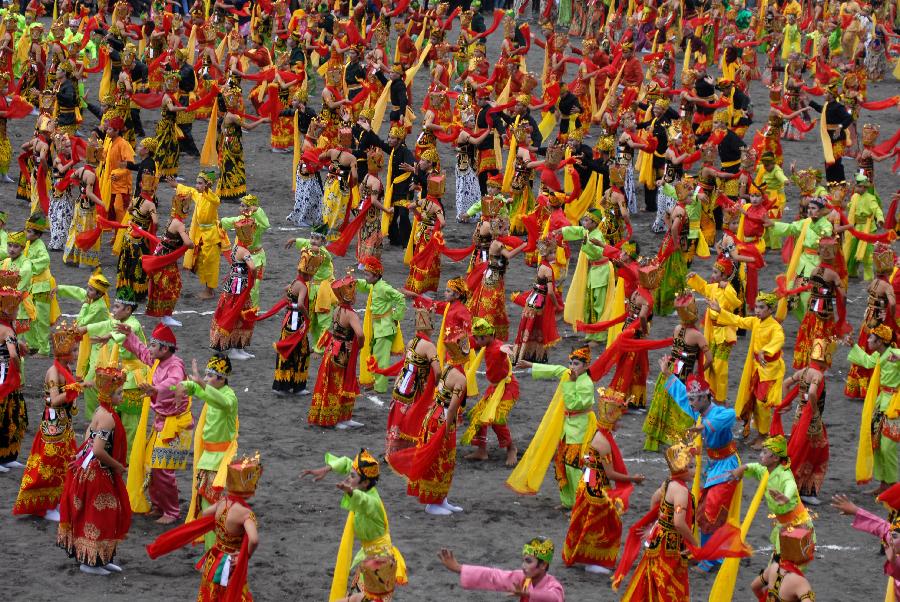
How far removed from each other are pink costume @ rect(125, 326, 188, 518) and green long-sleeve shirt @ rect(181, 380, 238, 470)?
57 centimetres

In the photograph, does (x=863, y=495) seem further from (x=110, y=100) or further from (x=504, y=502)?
(x=110, y=100)

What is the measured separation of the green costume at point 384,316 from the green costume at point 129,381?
9.97 ft

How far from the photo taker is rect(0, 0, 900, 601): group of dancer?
13133 millimetres

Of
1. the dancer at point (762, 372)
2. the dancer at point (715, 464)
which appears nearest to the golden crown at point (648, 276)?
the dancer at point (762, 372)

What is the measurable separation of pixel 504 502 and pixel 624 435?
7.69 feet

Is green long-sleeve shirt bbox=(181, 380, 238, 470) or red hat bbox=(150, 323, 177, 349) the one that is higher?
red hat bbox=(150, 323, 177, 349)

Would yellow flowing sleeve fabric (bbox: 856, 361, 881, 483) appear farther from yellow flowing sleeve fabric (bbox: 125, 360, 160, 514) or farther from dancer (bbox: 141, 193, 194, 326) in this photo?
dancer (bbox: 141, 193, 194, 326)

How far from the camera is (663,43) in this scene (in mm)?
32438

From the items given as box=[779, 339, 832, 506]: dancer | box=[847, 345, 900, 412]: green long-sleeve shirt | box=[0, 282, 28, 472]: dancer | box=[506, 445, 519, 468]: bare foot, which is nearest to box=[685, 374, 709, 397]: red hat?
box=[779, 339, 832, 506]: dancer

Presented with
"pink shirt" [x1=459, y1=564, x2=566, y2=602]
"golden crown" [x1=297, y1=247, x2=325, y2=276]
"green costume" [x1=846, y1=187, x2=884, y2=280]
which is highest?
"green costume" [x1=846, y1=187, x2=884, y2=280]

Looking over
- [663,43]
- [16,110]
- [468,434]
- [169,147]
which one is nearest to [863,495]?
[468,434]

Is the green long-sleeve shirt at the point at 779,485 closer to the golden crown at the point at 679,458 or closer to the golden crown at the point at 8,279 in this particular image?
the golden crown at the point at 679,458

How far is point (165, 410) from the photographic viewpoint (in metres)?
14.1

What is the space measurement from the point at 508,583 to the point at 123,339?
17.1 ft
